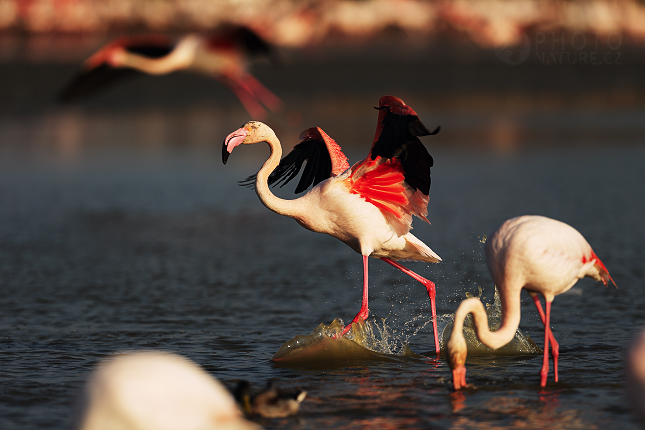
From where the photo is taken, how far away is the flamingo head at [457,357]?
4.65 meters

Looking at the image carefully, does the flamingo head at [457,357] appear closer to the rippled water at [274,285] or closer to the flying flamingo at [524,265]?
the flying flamingo at [524,265]

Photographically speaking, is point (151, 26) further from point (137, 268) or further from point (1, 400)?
point (1, 400)

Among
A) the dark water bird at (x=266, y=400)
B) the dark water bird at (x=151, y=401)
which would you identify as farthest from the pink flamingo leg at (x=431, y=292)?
the dark water bird at (x=151, y=401)

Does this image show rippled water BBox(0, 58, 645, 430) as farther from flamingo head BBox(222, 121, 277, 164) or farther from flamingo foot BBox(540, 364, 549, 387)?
flamingo head BBox(222, 121, 277, 164)

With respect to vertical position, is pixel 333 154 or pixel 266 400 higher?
pixel 333 154

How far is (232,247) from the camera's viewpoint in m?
9.42

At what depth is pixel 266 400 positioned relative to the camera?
14.4 feet

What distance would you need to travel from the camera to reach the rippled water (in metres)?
4.90

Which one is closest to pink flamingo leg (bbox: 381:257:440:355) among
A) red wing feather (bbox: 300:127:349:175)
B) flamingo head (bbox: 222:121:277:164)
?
red wing feather (bbox: 300:127:349:175)

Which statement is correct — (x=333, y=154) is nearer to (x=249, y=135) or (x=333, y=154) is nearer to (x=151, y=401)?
(x=249, y=135)

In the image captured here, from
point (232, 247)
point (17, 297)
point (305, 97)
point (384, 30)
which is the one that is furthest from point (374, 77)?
point (17, 297)

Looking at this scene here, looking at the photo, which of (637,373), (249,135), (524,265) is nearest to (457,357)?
(524,265)

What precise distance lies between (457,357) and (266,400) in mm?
1015

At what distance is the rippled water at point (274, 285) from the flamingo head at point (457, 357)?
0.40 ft
